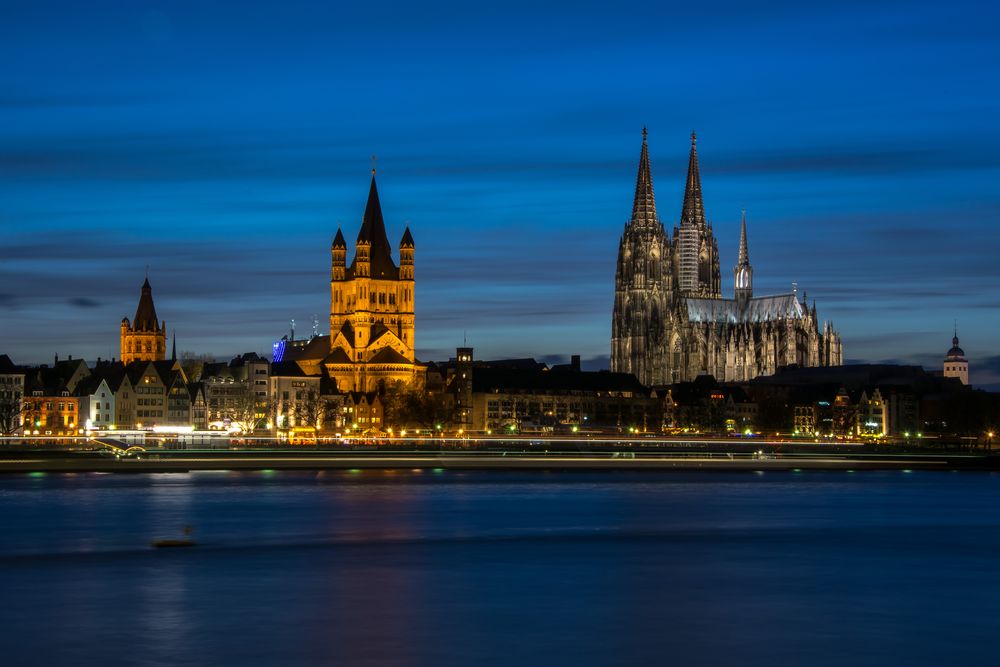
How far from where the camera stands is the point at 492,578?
4738 centimetres

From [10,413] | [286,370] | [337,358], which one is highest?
[337,358]

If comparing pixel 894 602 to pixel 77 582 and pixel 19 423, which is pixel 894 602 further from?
pixel 19 423

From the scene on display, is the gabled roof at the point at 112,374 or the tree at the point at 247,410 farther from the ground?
the gabled roof at the point at 112,374

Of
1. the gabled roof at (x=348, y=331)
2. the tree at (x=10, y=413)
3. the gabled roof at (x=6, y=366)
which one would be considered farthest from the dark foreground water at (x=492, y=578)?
the gabled roof at (x=348, y=331)

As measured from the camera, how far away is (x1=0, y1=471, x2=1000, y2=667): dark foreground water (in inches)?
1391

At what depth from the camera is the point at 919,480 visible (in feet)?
342

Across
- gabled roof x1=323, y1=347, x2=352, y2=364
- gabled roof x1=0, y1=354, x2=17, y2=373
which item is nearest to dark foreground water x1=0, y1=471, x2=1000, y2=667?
gabled roof x1=0, y1=354, x2=17, y2=373

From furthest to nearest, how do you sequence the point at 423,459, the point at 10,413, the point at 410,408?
the point at 410,408, the point at 10,413, the point at 423,459

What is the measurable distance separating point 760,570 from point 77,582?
69.6 ft

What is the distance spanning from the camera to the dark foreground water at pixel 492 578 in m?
35.3

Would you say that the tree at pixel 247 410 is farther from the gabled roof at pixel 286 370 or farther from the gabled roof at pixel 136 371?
the gabled roof at pixel 136 371

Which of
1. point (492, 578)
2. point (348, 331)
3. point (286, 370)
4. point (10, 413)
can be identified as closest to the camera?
point (492, 578)

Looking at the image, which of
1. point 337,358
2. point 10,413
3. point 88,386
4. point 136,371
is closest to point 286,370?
point 337,358

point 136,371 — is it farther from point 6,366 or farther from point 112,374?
point 6,366
